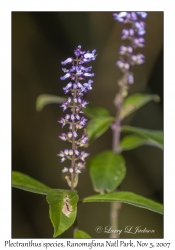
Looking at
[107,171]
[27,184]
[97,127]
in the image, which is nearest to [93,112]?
[97,127]

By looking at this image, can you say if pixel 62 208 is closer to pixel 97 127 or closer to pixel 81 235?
pixel 81 235

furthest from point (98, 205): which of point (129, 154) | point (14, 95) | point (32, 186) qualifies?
point (32, 186)

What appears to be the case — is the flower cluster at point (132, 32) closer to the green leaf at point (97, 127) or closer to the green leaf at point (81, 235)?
the green leaf at point (97, 127)

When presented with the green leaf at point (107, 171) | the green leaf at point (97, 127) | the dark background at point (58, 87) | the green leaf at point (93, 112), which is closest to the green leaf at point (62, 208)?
the green leaf at point (107, 171)

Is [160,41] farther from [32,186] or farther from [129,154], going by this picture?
[32,186]

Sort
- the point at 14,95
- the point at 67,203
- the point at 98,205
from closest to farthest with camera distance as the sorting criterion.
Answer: the point at 67,203, the point at 98,205, the point at 14,95
